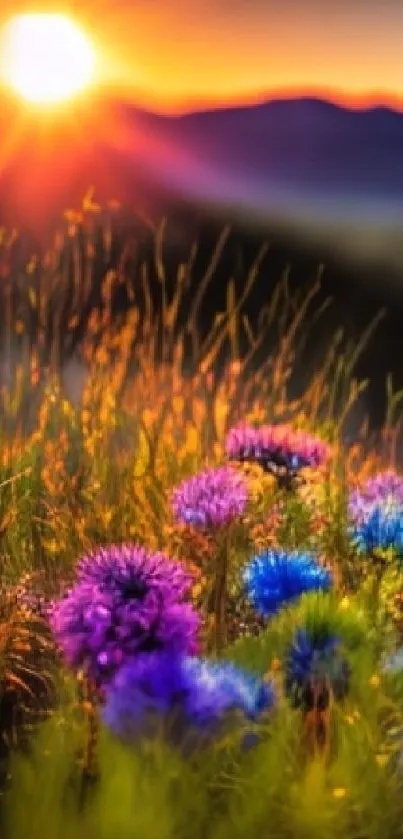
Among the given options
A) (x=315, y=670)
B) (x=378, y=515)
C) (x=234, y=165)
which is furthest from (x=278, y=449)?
(x=234, y=165)

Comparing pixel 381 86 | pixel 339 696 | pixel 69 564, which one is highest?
pixel 381 86

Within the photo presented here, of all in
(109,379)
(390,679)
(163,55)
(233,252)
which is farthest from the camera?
(233,252)

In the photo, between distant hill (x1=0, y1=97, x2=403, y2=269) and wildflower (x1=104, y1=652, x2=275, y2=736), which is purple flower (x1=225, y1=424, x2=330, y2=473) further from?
distant hill (x1=0, y1=97, x2=403, y2=269)

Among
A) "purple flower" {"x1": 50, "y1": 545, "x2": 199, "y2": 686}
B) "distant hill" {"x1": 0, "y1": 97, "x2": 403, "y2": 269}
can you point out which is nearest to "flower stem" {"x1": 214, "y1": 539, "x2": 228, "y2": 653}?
"purple flower" {"x1": 50, "y1": 545, "x2": 199, "y2": 686}

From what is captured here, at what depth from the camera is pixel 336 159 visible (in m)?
1.71

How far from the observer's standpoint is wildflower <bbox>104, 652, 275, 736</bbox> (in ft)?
2.26

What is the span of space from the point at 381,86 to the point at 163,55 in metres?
0.27

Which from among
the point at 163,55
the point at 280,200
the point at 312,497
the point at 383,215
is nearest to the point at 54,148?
the point at 163,55

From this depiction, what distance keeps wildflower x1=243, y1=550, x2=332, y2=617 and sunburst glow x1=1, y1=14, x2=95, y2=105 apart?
882 mm

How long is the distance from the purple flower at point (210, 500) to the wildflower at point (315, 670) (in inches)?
7.0

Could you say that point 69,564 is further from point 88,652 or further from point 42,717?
point 88,652

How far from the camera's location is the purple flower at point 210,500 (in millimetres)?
965

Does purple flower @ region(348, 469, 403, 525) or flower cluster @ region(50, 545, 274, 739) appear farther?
purple flower @ region(348, 469, 403, 525)

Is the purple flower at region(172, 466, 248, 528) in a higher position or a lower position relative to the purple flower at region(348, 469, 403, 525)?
lower
